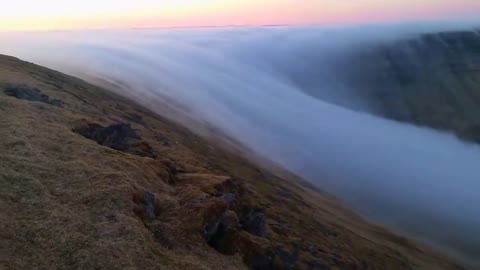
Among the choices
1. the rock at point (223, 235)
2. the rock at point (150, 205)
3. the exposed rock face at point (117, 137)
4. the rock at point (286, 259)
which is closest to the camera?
the rock at point (150, 205)

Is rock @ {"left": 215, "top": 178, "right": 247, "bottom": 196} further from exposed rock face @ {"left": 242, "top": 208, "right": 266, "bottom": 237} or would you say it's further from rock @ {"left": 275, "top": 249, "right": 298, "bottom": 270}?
rock @ {"left": 275, "top": 249, "right": 298, "bottom": 270}

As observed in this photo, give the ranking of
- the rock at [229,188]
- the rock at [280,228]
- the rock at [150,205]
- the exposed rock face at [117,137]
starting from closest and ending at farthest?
the rock at [150,205]
the rock at [229,188]
the exposed rock face at [117,137]
the rock at [280,228]

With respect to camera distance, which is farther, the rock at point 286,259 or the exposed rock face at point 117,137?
the exposed rock face at point 117,137

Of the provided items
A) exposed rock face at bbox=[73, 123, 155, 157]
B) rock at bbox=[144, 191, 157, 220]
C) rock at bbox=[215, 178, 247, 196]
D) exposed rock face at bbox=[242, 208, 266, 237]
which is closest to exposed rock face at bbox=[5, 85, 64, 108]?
exposed rock face at bbox=[73, 123, 155, 157]

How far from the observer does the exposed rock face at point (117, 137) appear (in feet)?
164

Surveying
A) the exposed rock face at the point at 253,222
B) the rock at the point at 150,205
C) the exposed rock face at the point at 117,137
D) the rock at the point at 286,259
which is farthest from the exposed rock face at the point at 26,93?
the rock at the point at 286,259

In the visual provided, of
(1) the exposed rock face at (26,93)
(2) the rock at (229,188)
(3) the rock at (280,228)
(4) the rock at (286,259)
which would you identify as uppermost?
(1) the exposed rock face at (26,93)

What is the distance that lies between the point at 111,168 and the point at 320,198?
226ft

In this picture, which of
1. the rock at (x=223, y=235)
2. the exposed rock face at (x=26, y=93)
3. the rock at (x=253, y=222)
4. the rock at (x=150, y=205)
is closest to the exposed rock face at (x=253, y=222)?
the rock at (x=253, y=222)

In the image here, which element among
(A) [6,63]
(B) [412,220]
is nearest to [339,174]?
(B) [412,220]

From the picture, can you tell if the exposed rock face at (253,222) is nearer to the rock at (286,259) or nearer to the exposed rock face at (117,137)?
the rock at (286,259)

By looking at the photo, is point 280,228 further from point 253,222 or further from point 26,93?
point 26,93

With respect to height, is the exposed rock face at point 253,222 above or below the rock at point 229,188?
below

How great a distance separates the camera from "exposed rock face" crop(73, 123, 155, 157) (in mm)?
49938
